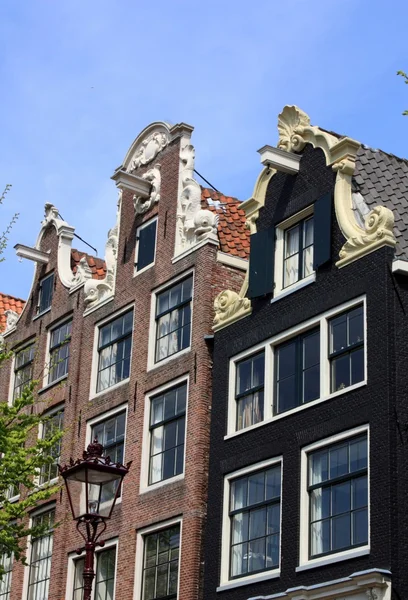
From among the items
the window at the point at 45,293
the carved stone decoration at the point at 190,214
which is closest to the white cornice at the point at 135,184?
the carved stone decoration at the point at 190,214

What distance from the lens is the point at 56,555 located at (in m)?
30.8

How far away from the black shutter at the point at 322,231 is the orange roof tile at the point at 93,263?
1164 centimetres

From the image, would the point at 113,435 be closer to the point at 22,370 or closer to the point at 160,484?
the point at 160,484

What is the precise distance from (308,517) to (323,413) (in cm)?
193

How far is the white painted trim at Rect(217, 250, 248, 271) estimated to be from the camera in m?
28.5

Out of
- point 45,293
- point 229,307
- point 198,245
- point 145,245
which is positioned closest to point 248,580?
point 229,307

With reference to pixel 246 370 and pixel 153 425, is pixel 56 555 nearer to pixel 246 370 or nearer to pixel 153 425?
pixel 153 425

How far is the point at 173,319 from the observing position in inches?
1137

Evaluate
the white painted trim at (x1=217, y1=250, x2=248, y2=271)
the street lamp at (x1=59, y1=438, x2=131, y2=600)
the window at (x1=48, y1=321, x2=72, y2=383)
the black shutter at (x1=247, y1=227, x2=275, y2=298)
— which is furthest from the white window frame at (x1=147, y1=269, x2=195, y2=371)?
the street lamp at (x1=59, y1=438, x2=131, y2=600)

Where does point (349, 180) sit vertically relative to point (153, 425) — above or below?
above

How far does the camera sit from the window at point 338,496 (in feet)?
70.0

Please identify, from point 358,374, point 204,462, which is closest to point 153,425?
point 204,462

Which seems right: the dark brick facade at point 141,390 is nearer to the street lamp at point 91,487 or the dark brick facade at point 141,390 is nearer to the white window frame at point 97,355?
the white window frame at point 97,355

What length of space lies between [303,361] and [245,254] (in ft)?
18.4
